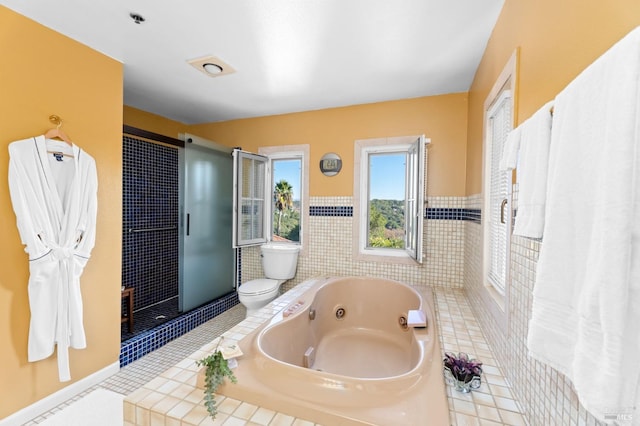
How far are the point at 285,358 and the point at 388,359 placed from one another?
0.93 metres

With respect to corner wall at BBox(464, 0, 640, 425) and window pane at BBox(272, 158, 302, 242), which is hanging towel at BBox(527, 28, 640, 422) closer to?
corner wall at BBox(464, 0, 640, 425)

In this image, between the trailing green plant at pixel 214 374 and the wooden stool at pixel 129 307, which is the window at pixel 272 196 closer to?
the wooden stool at pixel 129 307

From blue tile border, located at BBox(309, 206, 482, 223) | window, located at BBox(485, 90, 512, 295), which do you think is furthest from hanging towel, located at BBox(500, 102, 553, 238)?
blue tile border, located at BBox(309, 206, 482, 223)

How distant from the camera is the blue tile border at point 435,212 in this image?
7.35 ft

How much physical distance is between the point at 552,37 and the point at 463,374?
1.33m

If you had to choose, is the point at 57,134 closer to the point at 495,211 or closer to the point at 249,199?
the point at 249,199

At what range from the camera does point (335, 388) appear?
3.59 feet

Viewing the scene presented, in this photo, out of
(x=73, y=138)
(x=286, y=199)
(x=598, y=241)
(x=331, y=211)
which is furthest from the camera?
(x=286, y=199)

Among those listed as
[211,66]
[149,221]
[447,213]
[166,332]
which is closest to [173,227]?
[149,221]

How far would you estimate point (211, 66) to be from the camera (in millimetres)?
2170

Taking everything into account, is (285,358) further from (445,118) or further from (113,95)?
(445,118)

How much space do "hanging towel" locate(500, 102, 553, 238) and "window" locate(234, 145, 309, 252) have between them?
245 cm

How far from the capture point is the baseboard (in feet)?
5.08

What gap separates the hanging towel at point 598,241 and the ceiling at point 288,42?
135 centimetres
